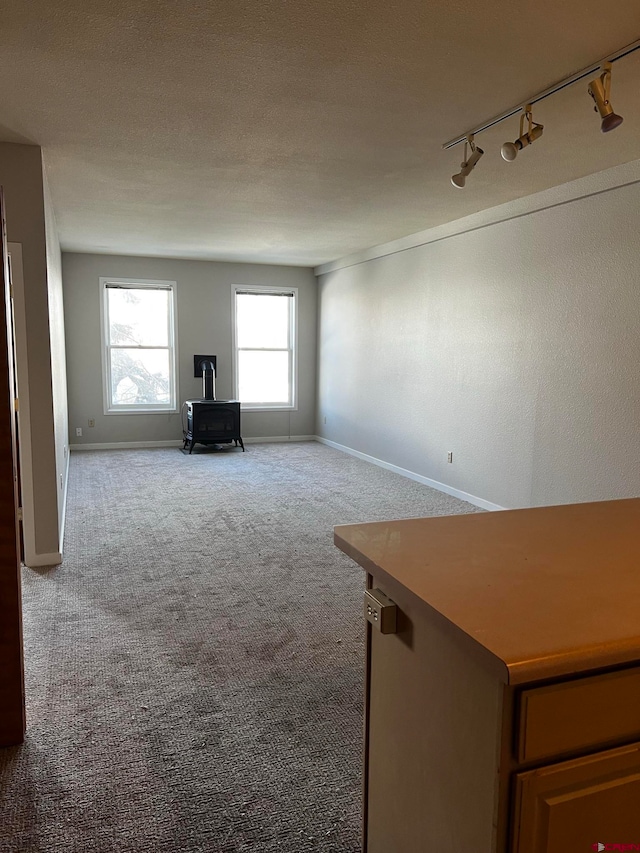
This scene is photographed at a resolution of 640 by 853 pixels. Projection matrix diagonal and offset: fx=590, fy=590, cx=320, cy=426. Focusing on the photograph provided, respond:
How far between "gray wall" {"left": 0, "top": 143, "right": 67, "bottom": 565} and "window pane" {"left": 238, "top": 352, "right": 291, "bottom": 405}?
4.90 meters

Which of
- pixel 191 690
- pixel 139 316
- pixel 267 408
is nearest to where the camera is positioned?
pixel 191 690

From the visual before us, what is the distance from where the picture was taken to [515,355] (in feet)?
15.4

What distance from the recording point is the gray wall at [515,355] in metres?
3.78

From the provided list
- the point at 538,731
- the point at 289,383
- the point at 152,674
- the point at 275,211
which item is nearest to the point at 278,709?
the point at 152,674

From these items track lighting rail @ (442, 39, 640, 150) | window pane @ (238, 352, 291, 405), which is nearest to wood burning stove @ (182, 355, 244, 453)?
window pane @ (238, 352, 291, 405)

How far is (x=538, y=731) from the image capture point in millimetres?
945

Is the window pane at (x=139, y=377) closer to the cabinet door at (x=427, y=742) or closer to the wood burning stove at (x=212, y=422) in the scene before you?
the wood burning stove at (x=212, y=422)

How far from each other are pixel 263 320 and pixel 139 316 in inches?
67.2

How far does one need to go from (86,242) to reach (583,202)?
533cm

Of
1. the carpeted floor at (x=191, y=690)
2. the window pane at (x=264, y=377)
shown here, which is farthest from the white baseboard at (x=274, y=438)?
the carpeted floor at (x=191, y=690)

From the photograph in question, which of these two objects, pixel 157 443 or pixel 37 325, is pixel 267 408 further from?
pixel 37 325

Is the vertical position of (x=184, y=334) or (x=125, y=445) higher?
(x=184, y=334)

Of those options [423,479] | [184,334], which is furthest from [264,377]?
[423,479]

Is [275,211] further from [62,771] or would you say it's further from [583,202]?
[62,771]
